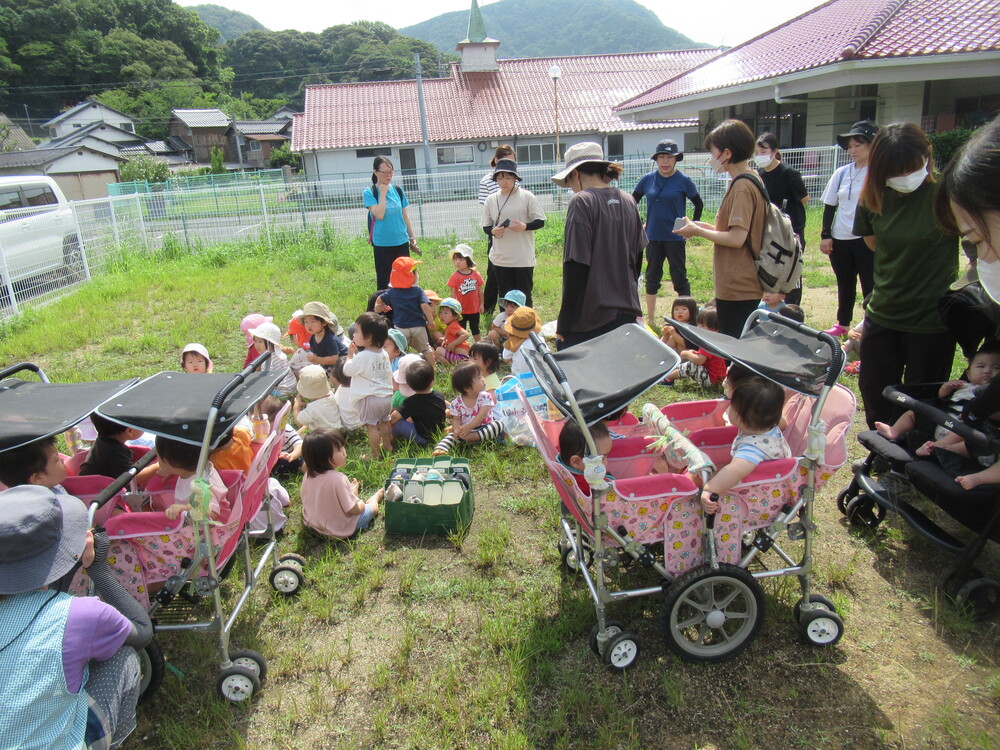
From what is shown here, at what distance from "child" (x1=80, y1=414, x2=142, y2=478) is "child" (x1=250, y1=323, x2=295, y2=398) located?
1.40 metres

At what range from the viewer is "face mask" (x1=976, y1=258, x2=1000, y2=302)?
7.45 ft

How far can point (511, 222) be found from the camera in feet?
21.1

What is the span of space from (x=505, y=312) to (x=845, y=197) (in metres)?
3.27

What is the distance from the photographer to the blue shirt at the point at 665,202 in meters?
7.11

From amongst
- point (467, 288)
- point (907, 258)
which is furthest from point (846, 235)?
point (467, 288)

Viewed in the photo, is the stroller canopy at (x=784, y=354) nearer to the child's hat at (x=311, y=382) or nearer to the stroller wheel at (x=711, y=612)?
the stroller wheel at (x=711, y=612)

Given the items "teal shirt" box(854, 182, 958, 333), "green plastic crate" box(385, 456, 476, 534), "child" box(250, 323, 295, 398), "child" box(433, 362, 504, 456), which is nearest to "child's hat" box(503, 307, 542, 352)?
"child" box(433, 362, 504, 456)

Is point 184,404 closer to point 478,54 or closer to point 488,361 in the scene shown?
point 488,361

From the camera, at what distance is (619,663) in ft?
8.86

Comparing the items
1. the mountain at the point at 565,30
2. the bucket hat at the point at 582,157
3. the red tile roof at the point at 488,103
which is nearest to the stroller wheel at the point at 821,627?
the bucket hat at the point at 582,157

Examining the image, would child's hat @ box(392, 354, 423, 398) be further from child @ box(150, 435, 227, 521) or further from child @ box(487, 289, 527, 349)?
child @ box(150, 435, 227, 521)

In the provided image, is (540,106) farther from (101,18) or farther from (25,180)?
(101,18)

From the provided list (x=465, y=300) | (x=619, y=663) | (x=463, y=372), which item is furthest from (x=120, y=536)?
(x=465, y=300)

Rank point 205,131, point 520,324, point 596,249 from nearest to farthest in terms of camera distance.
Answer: point 596,249, point 520,324, point 205,131
